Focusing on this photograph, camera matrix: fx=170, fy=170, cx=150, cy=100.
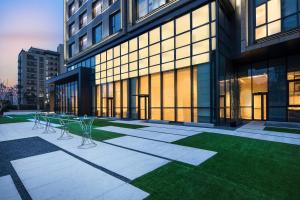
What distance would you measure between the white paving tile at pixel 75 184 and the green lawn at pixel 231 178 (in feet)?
1.43

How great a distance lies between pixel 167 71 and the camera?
51.9 ft

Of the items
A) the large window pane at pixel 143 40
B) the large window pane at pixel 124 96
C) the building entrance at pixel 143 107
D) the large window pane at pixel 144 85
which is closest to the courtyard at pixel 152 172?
the building entrance at pixel 143 107

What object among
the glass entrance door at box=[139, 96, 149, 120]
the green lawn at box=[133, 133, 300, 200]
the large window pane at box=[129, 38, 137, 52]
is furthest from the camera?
the large window pane at box=[129, 38, 137, 52]

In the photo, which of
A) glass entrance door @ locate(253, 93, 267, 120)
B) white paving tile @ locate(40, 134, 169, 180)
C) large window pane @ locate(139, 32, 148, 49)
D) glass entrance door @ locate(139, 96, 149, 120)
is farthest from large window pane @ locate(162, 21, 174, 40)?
white paving tile @ locate(40, 134, 169, 180)

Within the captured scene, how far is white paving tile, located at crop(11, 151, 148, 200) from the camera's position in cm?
341

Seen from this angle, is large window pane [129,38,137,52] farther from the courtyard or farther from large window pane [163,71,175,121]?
the courtyard

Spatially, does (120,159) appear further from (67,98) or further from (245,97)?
(67,98)

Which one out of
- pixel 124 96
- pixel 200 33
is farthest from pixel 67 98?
pixel 200 33

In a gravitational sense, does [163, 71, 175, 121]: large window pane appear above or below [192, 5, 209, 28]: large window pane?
below

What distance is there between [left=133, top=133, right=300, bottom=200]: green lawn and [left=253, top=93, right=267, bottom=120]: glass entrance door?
39.3 feet

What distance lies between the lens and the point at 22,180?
4.11 metres

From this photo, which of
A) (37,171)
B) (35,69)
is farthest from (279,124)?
(35,69)

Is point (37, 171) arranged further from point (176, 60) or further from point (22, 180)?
point (176, 60)

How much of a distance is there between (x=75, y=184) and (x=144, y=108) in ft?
47.3
